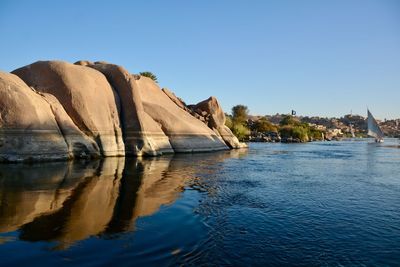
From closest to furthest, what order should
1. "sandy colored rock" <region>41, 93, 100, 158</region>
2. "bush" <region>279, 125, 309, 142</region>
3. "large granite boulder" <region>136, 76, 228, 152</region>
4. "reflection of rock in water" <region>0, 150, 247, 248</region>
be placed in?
"reflection of rock in water" <region>0, 150, 247, 248</region> < "sandy colored rock" <region>41, 93, 100, 158</region> < "large granite boulder" <region>136, 76, 228, 152</region> < "bush" <region>279, 125, 309, 142</region>

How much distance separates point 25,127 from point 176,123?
69.7 feet

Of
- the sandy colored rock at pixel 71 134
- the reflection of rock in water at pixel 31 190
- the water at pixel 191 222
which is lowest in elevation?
the water at pixel 191 222

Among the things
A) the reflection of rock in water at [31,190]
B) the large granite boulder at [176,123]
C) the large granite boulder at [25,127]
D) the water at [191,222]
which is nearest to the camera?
the water at [191,222]

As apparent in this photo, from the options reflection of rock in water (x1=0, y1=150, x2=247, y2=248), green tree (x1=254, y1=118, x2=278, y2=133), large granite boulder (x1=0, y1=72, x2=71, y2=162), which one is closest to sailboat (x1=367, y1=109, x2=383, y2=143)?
green tree (x1=254, y1=118, x2=278, y2=133)

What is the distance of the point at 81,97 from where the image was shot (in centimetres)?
3550

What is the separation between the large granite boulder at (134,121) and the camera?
38219 millimetres

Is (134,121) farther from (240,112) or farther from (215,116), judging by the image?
(240,112)

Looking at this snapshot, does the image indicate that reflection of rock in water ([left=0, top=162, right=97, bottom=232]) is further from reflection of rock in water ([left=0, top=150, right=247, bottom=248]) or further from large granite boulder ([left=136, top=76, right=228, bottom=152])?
large granite boulder ([left=136, top=76, right=228, bottom=152])

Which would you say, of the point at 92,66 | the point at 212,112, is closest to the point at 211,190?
the point at 92,66

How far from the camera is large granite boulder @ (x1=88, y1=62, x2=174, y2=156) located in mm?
38219

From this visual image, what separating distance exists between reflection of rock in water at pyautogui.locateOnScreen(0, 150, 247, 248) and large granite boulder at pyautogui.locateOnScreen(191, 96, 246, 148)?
34.2 meters

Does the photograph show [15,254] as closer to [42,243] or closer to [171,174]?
[42,243]

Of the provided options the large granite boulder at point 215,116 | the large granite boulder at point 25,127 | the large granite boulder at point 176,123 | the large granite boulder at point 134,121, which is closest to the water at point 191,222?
the large granite boulder at point 25,127

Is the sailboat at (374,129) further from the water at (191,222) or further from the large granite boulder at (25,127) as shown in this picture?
the large granite boulder at (25,127)
